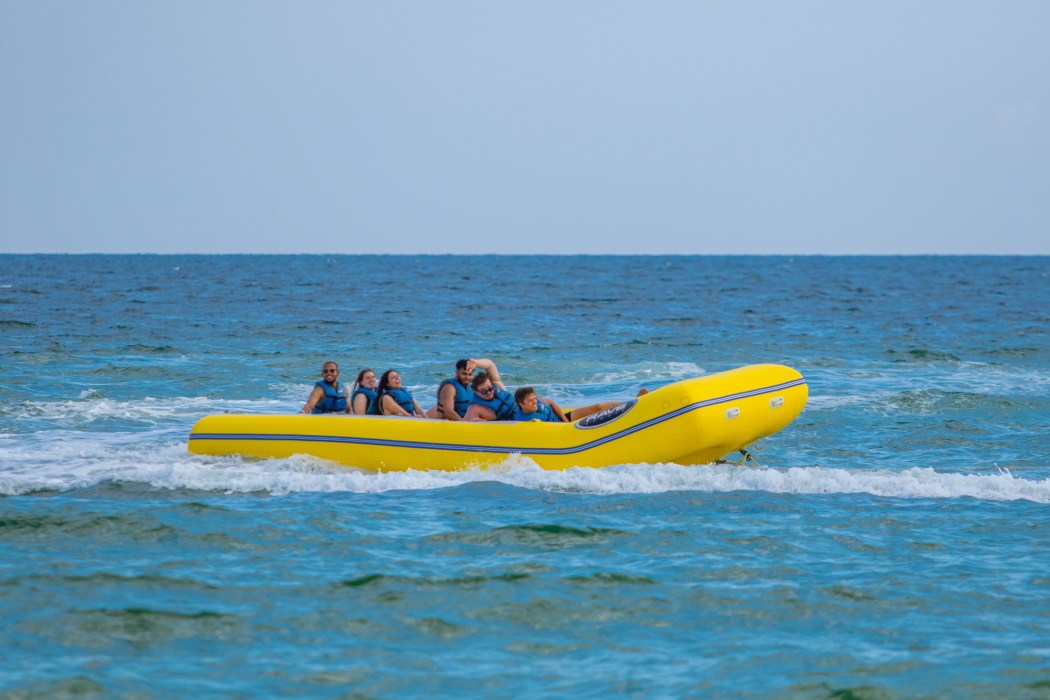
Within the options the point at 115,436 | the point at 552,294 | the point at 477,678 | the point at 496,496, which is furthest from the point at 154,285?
the point at 477,678

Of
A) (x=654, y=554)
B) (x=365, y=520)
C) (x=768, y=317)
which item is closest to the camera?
(x=654, y=554)

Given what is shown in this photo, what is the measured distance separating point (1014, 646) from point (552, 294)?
39.9 meters

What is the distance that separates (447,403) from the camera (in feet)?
33.6

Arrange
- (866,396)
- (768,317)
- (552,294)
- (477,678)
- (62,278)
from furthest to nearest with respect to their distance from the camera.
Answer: (62,278) < (552,294) < (768,317) < (866,396) < (477,678)

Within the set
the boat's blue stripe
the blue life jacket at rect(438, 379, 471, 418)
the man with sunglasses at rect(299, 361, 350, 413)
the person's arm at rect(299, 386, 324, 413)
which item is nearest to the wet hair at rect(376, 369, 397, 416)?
the man with sunglasses at rect(299, 361, 350, 413)

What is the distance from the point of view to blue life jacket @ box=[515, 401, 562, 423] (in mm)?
9875

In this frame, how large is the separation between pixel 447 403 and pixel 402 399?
56 centimetres

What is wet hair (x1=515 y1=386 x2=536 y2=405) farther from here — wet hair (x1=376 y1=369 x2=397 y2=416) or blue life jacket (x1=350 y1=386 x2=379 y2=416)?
blue life jacket (x1=350 y1=386 x2=379 y2=416)

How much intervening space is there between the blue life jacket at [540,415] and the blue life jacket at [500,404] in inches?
3.8

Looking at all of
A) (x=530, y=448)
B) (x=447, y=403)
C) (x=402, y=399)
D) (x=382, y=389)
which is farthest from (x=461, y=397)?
(x=530, y=448)

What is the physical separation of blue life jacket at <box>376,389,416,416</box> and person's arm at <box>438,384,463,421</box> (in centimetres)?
42

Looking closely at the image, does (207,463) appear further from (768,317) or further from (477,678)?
(768,317)

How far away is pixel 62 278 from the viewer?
181 ft

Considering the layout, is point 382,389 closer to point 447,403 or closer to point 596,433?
point 447,403
